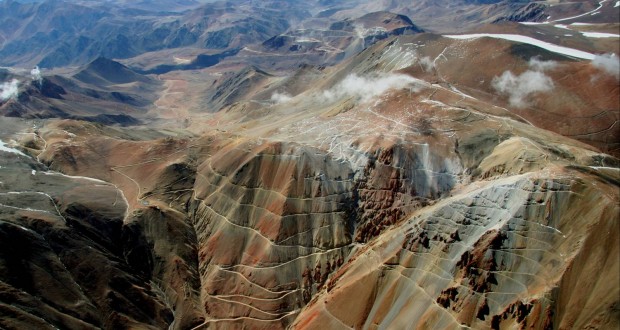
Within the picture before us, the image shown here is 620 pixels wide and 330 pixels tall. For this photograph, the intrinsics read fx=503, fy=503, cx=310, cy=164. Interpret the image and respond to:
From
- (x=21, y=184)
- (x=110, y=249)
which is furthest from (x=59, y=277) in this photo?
(x=21, y=184)

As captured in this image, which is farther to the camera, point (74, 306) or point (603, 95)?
point (603, 95)

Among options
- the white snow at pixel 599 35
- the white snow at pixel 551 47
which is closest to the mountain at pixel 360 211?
the white snow at pixel 551 47

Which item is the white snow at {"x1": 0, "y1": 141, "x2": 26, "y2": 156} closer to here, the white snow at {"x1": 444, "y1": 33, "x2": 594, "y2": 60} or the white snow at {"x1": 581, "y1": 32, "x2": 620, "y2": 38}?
the white snow at {"x1": 444, "y1": 33, "x2": 594, "y2": 60}

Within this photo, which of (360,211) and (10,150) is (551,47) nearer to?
(360,211)

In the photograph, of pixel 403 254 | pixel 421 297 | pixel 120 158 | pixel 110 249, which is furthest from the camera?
pixel 120 158

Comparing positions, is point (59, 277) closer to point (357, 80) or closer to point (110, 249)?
point (110, 249)

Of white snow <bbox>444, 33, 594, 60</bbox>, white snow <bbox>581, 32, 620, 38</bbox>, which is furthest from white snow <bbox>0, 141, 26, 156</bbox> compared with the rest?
white snow <bbox>581, 32, 620, 38</bbox>

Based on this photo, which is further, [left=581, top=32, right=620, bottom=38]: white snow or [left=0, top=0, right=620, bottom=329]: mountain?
[left=581, top=32, right=620, bottom=38]: white snow

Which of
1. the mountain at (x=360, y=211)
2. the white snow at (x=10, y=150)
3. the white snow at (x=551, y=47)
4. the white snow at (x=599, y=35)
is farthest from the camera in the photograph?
the white snow at (x=599, y=35)

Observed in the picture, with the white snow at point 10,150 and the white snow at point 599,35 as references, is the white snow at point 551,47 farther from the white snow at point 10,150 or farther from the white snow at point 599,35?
the white snow at point 10,150
